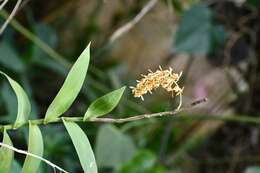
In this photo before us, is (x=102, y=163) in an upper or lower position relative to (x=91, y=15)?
lower

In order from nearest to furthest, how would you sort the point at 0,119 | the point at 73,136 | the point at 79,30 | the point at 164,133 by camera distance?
the point at 73,136, the point at 0,119, the point at 164,133, the point at 79,30

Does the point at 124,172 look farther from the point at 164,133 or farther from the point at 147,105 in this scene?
the point at 147,105

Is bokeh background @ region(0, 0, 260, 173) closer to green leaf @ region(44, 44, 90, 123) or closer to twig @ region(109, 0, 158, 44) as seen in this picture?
twig @ region(109, 0, 158, 44)

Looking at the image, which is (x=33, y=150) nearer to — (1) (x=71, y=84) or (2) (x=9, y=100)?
(1) (x=71, y=84)

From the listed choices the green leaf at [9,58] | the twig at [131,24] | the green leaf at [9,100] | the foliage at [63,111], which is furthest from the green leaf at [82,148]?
the green leaf at [9,58]

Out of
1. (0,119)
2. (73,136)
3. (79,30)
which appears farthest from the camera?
(79,30)

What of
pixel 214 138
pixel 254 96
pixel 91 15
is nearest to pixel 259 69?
pixel 254 96

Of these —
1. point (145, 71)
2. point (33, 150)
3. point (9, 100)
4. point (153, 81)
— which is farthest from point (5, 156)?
point (145, 71)

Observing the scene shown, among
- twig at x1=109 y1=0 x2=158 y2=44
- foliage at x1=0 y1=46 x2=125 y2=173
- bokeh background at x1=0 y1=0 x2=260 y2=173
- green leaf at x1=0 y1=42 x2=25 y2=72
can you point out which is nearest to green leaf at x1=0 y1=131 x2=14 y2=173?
foliage at x1=0 y1=46 x2=125 y2=173
